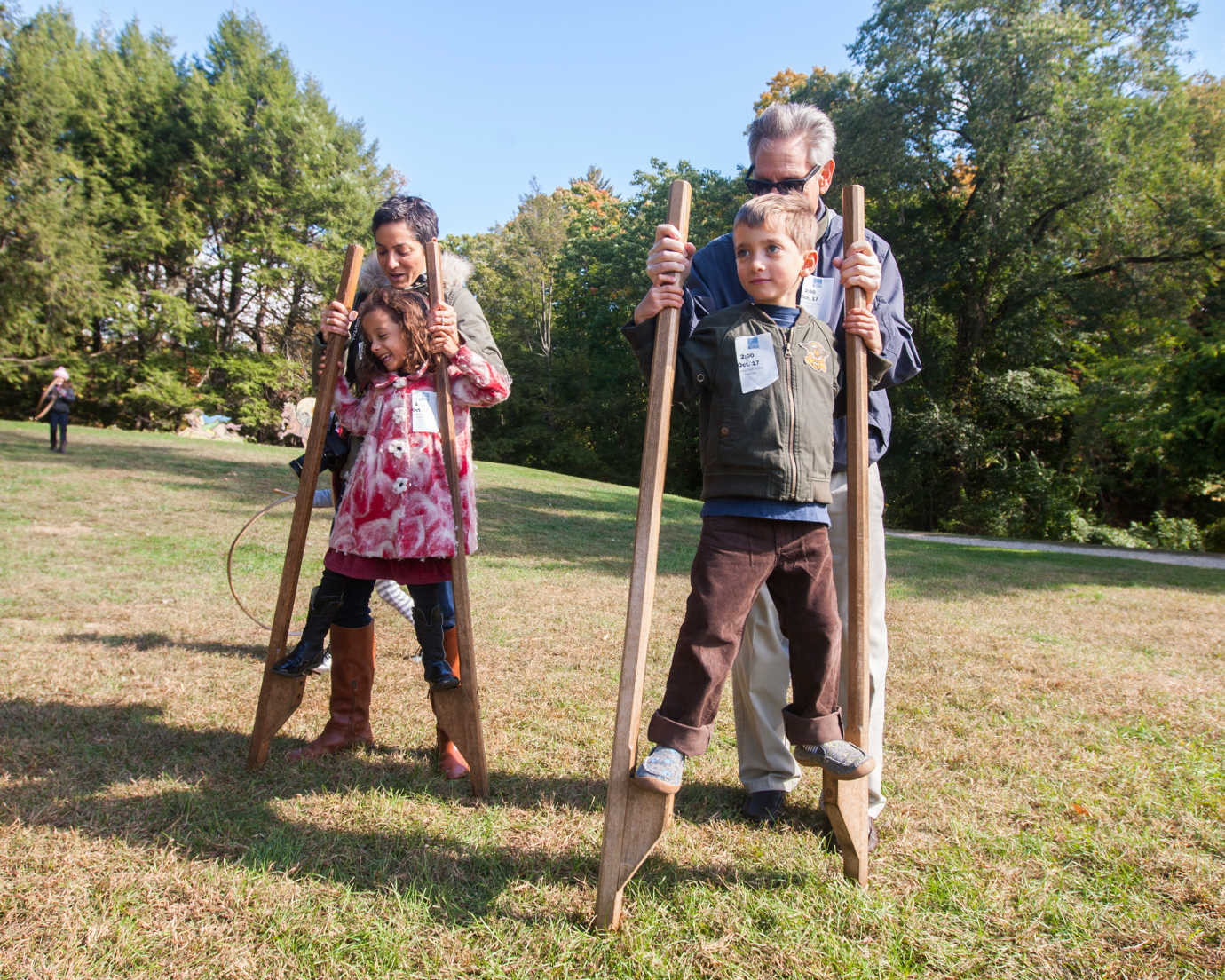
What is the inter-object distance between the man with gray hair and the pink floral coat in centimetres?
108

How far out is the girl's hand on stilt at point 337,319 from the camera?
358 cm

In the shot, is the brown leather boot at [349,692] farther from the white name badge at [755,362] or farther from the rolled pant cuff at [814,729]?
the white name badge at [755,362]

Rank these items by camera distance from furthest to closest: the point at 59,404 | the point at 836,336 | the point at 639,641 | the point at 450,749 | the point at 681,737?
the point at 59,404 → the point at 450,749 → the point at 836,336 → the point at 681,737 → the point at 639,641

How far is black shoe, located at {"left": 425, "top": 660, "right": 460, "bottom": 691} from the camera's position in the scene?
3.47m

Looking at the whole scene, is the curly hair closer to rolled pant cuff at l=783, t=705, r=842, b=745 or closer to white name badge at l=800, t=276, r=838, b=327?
white name badge at l=800, t=276, r=838, b=327

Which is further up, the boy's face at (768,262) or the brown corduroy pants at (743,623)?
the boy's face at (768,262)

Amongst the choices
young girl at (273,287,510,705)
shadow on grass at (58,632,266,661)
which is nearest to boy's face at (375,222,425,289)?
young girl at (273,287,510,705)

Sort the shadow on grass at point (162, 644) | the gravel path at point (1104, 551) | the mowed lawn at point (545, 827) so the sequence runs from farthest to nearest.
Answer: the gravel path at point (1104, 551), the shadow on grass at point (162, 644), the mowed lawn at point (545, 827)

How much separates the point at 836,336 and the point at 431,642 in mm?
2043

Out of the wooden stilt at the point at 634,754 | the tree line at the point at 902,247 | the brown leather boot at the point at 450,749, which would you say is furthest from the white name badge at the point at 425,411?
the tree line at the point at 902,247

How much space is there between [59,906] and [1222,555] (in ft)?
69.1

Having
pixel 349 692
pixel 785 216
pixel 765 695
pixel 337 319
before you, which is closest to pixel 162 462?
pixel 349 692

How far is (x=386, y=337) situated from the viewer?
141 inches

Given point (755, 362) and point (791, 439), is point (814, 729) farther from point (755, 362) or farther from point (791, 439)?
point (755, 362)
